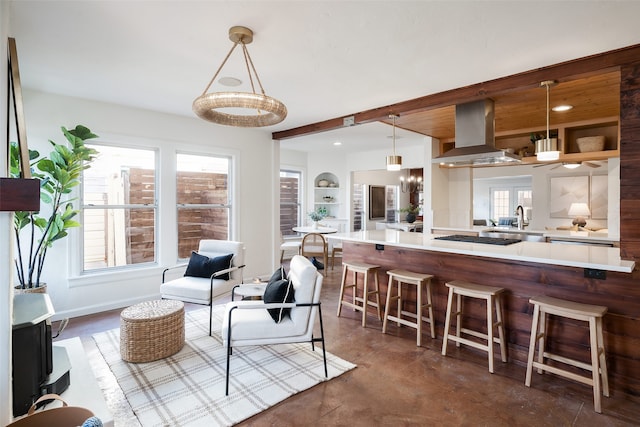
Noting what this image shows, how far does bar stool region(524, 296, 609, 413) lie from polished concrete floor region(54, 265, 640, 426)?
118mm

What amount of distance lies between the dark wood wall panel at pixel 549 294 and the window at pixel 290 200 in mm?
4208

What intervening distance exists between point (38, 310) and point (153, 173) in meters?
2.90

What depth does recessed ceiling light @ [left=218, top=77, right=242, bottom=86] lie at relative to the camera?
3191mm

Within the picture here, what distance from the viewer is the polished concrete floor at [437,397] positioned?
81.8 inches

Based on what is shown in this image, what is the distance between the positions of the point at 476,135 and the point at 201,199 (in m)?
3.81

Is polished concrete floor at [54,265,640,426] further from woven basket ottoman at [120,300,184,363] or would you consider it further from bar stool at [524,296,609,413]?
woven basket ottoman at [120,300,184,363]

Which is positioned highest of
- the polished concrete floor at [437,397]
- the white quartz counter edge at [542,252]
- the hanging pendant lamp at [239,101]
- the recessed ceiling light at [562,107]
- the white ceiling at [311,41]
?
the white ceiling at [311,41]

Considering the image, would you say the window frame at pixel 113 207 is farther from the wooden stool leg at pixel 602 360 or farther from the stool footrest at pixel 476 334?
the wooden stool leg at pixel 602 360

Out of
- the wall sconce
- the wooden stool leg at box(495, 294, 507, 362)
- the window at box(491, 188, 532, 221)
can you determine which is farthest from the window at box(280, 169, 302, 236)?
the window at box(491, 188, 532, 221)

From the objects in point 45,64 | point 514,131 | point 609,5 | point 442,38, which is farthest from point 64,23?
point 514,131

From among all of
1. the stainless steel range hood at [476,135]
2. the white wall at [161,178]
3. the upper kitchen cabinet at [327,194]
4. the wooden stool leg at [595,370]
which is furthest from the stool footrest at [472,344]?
the upper kitchen cabinet at [327,194]

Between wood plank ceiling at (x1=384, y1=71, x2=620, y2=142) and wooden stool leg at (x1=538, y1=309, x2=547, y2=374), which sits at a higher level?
wood plank ceiling at (x1=384, y1=71, x2=620, y2=142)

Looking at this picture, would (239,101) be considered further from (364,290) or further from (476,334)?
(476,334)

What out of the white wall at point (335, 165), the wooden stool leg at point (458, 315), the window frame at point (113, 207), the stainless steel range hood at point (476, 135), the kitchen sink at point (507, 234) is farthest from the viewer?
the white wall at point (335, 165)
